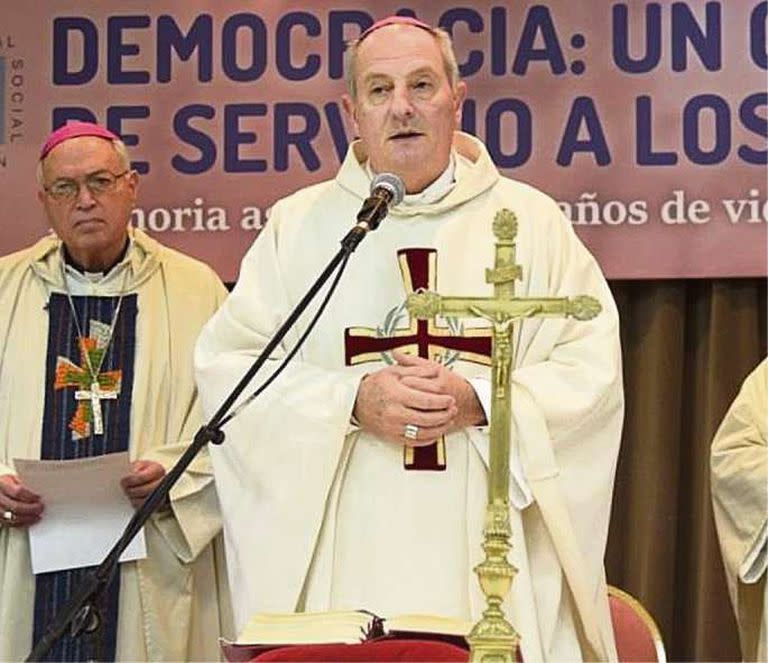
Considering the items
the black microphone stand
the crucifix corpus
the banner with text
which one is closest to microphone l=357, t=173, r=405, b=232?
the black microphone stand

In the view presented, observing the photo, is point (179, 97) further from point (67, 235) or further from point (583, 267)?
point (583, 267)

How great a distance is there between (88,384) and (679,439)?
221cm

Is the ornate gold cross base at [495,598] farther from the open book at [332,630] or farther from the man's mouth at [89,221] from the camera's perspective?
the man's mouth at [89,221]

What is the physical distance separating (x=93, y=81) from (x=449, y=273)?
95.2 inches

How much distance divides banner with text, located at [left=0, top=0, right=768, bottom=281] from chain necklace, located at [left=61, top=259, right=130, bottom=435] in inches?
33.9

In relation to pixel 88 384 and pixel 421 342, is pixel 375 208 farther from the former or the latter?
pixel 88 384

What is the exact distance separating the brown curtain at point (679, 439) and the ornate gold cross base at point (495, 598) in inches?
132

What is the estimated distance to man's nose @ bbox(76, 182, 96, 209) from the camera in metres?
5.19

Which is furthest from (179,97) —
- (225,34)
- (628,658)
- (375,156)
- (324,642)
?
(324,642)

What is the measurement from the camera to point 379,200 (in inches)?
134

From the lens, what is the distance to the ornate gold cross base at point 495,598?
2842 mm

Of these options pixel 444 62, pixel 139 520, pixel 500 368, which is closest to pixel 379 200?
pixel 500 368

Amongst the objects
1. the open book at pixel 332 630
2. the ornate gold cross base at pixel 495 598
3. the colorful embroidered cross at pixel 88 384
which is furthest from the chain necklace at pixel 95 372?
the ornate gold cross base at pixel 495 598

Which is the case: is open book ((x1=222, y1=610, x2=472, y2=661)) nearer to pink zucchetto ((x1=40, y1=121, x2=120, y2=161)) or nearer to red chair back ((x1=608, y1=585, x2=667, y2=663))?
red chair back ((x1=608, y1=585, x2=667, y2=663))
